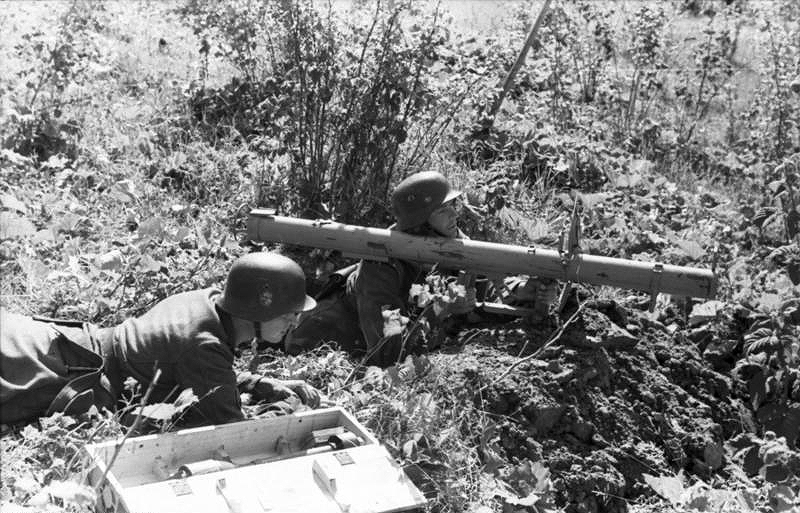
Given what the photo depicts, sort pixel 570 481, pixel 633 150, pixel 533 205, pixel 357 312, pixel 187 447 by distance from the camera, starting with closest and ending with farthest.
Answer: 1. pixel 187 447
2. pixel 570 481
3. pixel 357 312
4. pixel 533 205
5. pixel 633 150

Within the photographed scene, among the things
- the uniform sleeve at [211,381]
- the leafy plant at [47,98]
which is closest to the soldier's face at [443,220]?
the uniform sleeve at [211,381]

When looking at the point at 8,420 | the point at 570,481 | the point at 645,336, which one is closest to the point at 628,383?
the point at 645,336

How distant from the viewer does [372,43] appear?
24.7 ft

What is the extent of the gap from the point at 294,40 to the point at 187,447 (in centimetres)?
344

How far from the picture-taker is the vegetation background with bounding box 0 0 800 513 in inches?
219

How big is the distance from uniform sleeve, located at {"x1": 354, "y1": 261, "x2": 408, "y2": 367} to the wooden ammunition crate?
1.19 meters

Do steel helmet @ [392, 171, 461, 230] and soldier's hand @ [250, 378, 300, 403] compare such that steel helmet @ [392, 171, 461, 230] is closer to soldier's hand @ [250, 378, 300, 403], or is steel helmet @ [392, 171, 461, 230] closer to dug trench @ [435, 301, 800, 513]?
dug trench @ [435, 301, 800, 513]

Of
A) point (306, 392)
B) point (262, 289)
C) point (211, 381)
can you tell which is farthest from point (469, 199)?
point (211, 381)

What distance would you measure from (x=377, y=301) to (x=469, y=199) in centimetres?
141

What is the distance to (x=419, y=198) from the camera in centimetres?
633

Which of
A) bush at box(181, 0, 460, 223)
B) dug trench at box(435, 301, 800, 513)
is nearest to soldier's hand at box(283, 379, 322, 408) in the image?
Result: dug trench at box(435, 301, 800, 513)

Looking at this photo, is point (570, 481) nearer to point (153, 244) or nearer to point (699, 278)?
point (699, 278)

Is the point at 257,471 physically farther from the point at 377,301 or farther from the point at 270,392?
the point at 377,301

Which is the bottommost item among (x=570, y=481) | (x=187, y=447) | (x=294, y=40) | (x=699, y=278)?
(x=570, y=481)
